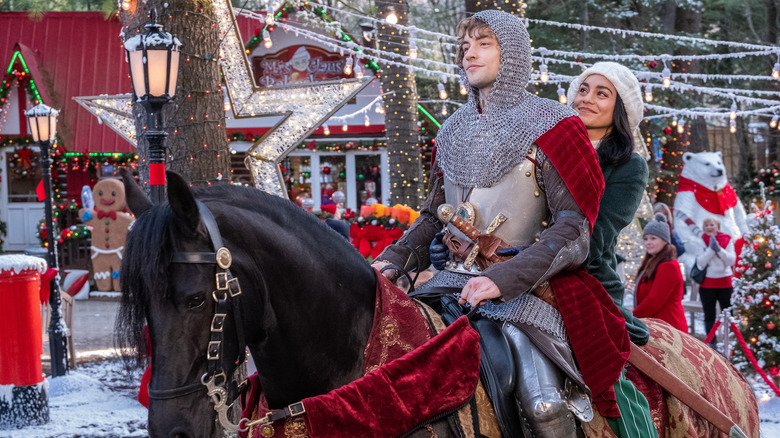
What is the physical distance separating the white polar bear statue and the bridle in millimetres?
13748

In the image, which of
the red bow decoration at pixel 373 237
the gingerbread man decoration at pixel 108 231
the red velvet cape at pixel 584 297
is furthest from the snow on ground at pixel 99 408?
the gingerbread man decoration at pixel 108 231

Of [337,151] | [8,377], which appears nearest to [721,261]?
[8,377]

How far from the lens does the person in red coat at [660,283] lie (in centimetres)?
620

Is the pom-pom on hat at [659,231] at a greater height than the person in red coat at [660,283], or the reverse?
the pom-pom on hat at [659,231]

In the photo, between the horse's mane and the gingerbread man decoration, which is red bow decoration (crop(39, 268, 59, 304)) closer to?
the gingerbread man decoration

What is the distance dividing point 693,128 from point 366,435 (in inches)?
828

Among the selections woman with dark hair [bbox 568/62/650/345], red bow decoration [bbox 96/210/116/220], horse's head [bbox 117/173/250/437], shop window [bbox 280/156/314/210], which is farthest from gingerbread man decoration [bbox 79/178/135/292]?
horse's head [bbox 117/173/250/437]

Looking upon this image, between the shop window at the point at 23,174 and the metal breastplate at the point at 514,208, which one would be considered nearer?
the metal breastplate at the point at 514,208

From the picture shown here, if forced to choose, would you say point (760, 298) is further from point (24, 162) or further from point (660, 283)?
point (24, 162)

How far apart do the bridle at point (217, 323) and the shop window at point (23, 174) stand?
66.6 ft

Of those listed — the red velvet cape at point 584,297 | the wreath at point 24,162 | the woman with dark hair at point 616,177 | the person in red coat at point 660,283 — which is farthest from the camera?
the wreath at point 24,162

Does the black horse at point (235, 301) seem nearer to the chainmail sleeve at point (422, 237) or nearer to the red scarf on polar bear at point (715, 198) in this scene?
the chainmail sleeve at point (422, 237)

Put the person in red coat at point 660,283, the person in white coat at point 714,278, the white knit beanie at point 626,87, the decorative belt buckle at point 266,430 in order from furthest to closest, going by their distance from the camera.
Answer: the person in white coat at point 714,278 → the person in red coat at point 660,283 → the white knit beanie at point 626,87 → the decorative belt buckle at point 266,430

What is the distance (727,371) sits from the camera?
3.65m
